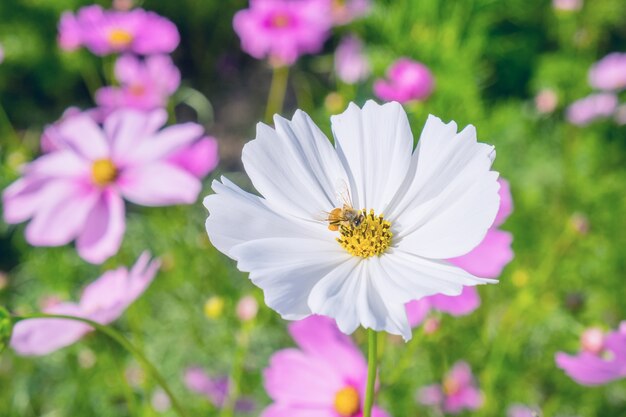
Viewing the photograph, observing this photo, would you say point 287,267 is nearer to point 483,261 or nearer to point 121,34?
point 483,261

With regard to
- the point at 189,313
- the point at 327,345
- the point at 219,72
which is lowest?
the point at 219,72

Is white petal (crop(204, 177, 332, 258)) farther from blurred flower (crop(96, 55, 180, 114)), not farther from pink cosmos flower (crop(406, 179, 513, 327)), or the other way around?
blurred flower (crop(96, 55, 180, 114))

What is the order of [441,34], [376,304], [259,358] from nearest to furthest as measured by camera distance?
[376,304] → [259,358] → [441,34]

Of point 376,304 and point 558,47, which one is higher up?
point 376,304

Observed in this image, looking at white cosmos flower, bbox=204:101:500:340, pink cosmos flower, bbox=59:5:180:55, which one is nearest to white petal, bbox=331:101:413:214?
white cosmos flower, bbox=204:101:500:340

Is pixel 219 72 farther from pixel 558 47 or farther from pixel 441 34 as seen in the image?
pixel 558 47

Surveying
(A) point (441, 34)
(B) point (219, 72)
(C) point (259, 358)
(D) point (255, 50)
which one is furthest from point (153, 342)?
(B) point (219, 72)

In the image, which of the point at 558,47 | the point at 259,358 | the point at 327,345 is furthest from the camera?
the point at 558,47
